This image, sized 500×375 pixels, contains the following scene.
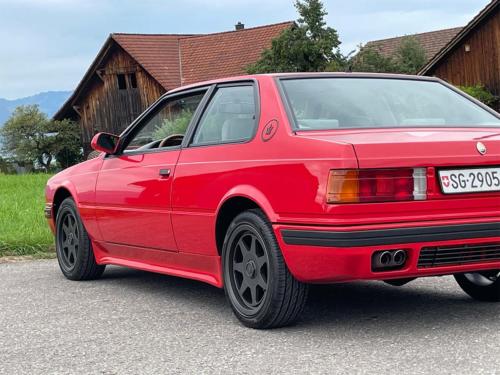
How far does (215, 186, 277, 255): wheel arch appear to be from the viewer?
202 inches

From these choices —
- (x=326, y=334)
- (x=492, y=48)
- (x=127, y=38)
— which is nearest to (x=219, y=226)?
(x=326, y=334)

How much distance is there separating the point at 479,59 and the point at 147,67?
20071 mm

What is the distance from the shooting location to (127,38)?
174ft

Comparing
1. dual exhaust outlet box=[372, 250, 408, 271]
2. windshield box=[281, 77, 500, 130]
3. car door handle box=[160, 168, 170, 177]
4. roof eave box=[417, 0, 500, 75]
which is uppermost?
roof eave box=[417, 0, 500, 75]

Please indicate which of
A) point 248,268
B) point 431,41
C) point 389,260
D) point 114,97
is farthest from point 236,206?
point 431,41

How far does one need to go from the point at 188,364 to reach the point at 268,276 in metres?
0.84

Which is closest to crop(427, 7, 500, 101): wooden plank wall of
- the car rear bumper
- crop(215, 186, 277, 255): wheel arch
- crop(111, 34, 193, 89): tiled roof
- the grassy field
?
crop(111, 34, 193, 89): tiled roof

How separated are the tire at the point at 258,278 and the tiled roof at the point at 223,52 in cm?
4321

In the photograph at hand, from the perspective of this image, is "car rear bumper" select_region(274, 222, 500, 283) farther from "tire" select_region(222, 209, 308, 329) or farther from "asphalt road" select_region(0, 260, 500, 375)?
"asphalt road" select_region(0, 260, 500, 375)

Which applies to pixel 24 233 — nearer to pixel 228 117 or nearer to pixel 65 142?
pixel 228 117

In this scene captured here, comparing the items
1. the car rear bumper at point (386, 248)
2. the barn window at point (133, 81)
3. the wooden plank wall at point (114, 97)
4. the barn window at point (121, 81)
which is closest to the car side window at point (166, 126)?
the car rear bumper at point (386, 248)

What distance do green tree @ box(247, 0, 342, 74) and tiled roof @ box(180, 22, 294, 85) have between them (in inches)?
356

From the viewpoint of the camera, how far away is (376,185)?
4.75 metres

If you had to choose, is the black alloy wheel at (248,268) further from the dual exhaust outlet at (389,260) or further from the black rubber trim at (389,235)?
the dual exhaust outlet at (389,260)
